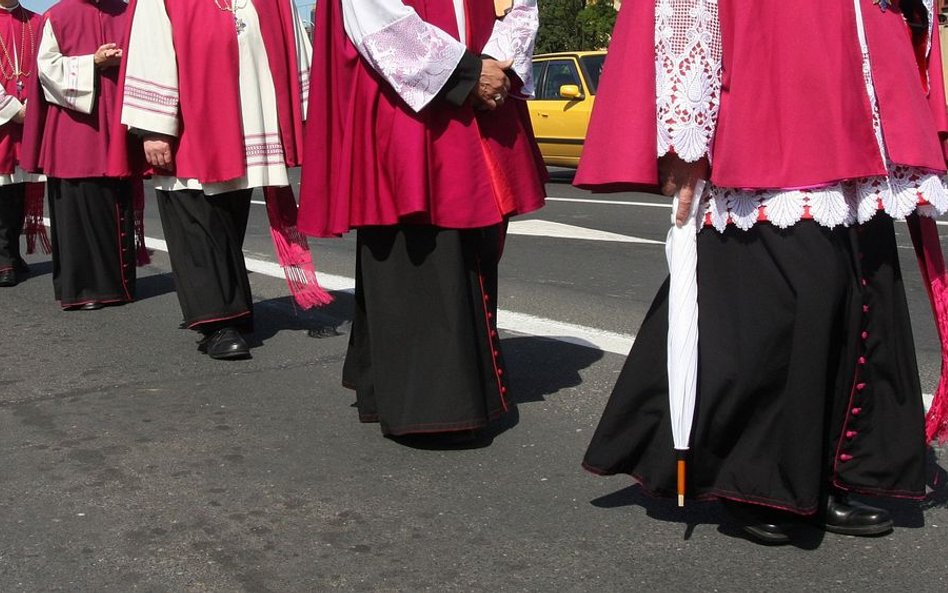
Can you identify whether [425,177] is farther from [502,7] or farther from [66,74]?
[66,74]

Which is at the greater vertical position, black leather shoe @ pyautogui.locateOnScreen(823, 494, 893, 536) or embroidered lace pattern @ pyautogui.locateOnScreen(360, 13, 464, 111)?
embroidered lace pattern @ pyautogui.locateOnScreen(360, 13, 464, 111)

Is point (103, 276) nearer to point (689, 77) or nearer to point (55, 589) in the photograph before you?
point (55, 589)

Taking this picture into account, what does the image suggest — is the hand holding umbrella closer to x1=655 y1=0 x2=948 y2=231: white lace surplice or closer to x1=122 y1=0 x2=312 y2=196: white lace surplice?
x1=655 y1=0 x2=948 y2=231: white lace surplice

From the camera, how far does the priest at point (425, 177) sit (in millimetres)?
4211

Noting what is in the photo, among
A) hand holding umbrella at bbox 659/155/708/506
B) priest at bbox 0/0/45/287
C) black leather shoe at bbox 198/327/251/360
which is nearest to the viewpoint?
hand holding umbrella at bbox 659/155/708/506

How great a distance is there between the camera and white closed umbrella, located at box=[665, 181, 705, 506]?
11.1 feet

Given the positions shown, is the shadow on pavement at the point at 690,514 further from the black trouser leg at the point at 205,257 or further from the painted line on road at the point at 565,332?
the black trouser leg at the point at 205,257

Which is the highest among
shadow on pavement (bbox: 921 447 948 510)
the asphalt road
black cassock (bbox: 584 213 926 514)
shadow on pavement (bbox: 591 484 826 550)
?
black cassock (bbox: 584 213 926 514)

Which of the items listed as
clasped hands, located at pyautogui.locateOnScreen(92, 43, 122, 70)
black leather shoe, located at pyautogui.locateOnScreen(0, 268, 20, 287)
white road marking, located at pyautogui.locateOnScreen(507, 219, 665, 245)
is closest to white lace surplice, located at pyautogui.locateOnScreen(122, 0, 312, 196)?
clasped hands, located at pyautogui.locateOnScreen(92, 43, 122, 70)

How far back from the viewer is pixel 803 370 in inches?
129

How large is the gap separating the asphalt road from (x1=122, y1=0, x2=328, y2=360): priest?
0.93 ft

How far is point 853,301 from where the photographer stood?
11.0ft

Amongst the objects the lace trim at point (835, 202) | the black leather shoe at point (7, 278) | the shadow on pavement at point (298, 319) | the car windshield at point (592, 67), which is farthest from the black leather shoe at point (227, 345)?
the car windshield at point (592, 67)

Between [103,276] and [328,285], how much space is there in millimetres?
1244
